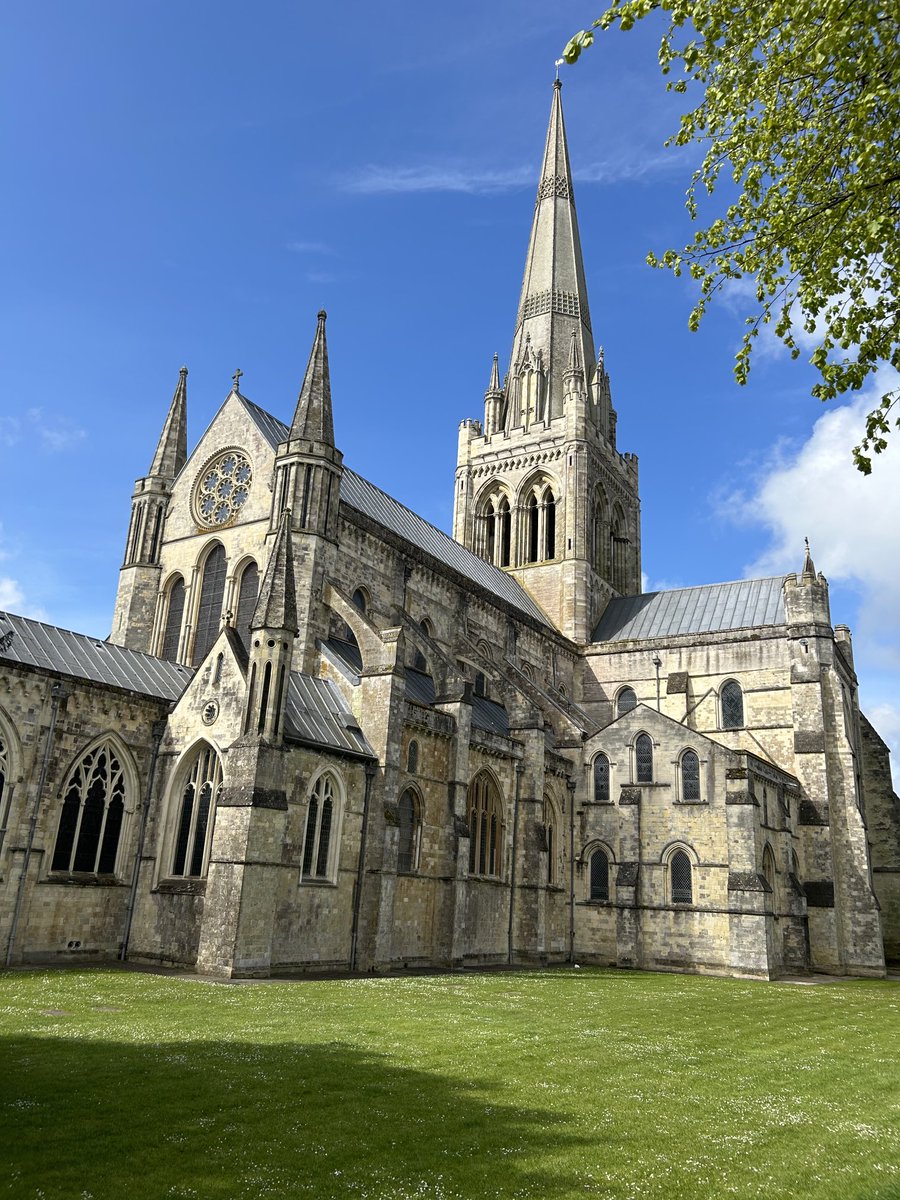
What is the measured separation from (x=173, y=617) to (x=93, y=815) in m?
10.5

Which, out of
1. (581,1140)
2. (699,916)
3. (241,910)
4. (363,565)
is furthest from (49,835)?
(699,916)

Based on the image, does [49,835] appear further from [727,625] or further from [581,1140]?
[727,625]

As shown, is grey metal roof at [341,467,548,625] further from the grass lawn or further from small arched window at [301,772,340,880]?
the grass lawn

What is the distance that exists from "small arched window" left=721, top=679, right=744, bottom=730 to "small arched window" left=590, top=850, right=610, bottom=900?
35.1ft

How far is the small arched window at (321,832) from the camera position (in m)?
24.7

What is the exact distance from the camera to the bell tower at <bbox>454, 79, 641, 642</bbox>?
52.9 metres

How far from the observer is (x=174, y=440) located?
3609cm

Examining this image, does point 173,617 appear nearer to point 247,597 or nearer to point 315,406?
point 247,597

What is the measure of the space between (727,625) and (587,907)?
1816 cm

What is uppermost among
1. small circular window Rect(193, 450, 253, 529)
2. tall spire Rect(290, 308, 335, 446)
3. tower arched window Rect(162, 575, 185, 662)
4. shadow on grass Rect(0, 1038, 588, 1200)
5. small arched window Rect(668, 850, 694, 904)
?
tall spire Rect(290, 308, 335, 446)

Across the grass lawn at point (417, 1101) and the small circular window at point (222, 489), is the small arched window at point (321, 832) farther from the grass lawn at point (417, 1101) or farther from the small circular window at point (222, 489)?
the small circular window at point (222, 489)

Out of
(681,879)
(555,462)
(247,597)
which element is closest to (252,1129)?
(247,597)

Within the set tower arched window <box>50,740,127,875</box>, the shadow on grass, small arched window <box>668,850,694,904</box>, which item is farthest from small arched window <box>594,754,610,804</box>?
the shadow on grass

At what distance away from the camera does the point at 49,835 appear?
2303 centimetres
